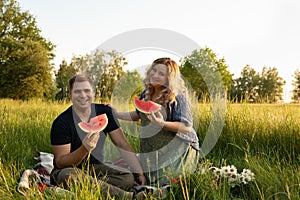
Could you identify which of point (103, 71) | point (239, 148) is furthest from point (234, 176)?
point (103, 71)

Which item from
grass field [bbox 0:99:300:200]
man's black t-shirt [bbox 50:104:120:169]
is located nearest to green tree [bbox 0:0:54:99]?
grass field [bbox 0:99:300:200]

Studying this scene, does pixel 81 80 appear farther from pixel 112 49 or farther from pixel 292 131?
pixel 292 131

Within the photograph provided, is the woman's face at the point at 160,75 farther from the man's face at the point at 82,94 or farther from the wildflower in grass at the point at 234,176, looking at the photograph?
the wildflower in grass at the point at 234,176

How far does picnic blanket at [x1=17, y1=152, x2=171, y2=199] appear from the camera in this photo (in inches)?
106

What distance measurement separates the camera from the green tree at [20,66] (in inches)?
958

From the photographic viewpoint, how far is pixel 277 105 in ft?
17.2

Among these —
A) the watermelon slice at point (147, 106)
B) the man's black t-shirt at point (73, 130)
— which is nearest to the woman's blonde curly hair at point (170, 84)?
the watermelon slice at point (147, 106)

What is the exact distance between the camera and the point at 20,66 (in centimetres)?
2442

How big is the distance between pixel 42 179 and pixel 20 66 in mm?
22840

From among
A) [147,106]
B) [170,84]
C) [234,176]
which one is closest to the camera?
[234,176]

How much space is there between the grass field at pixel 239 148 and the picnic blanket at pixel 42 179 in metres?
0.08

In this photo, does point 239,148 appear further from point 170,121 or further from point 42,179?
point 42,179

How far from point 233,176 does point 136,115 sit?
142 centimetres

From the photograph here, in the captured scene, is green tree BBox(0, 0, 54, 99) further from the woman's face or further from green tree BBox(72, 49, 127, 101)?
the woman's face
